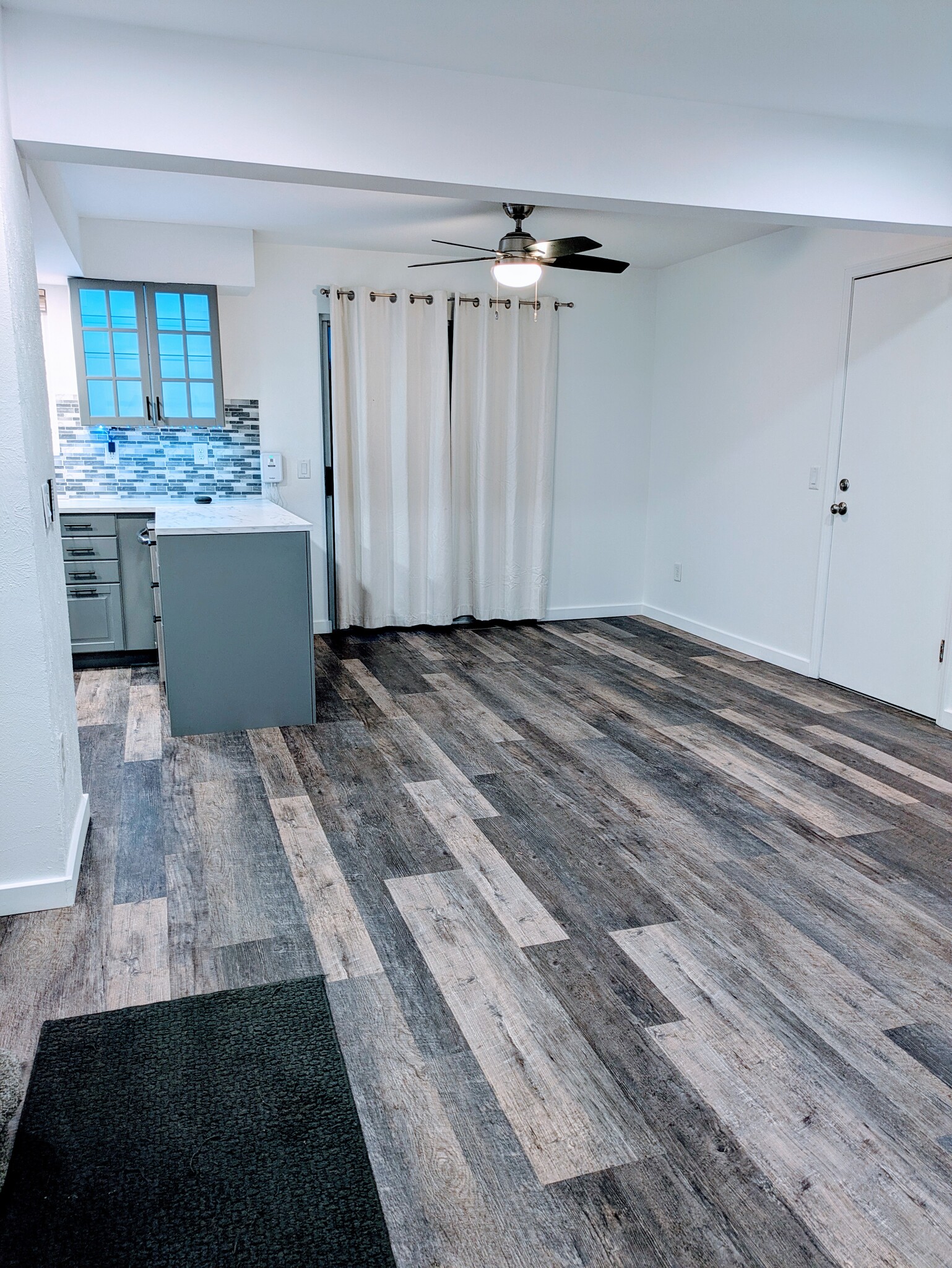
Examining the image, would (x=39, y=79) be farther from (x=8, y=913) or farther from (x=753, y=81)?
(x=8, y=913)

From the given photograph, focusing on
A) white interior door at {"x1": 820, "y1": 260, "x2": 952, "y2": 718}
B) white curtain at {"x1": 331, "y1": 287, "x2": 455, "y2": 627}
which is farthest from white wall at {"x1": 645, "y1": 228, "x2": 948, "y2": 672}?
white curtain at {"x1": 331, "y1": 287, "x2": 455, "y2": 627}

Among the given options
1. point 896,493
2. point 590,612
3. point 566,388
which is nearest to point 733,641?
point 590,612

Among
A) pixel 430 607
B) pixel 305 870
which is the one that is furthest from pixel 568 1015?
pixel 430 607

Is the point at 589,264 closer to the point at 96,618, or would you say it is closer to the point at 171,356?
the point at 171,356

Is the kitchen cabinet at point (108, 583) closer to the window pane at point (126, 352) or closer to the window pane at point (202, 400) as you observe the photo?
the window pane at point (202, 400)

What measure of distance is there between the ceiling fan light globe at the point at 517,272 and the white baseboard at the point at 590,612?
2548 mm

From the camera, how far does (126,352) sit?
16.5 feet

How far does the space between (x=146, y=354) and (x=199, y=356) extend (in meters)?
0.29

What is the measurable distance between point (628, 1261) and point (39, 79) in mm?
2963

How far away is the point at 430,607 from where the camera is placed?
19.6 ft

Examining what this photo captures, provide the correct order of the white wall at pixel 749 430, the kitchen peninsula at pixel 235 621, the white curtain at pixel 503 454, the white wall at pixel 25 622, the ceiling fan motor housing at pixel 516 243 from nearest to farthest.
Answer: the white wall at pixel 25 622 → the kitchen peninsula at pixel 235 621 → the ceiling fan motor housing at pixel 516 243 → the white wall at pixel 749 430 → the white curtain at pixel 503 454

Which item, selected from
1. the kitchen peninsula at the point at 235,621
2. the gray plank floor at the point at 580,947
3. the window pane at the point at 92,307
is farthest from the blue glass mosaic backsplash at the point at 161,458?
the gray plank floor at the point at 580,947

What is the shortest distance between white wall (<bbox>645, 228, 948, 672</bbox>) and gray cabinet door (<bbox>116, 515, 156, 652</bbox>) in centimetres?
340

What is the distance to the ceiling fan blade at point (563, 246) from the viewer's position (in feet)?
12.6
